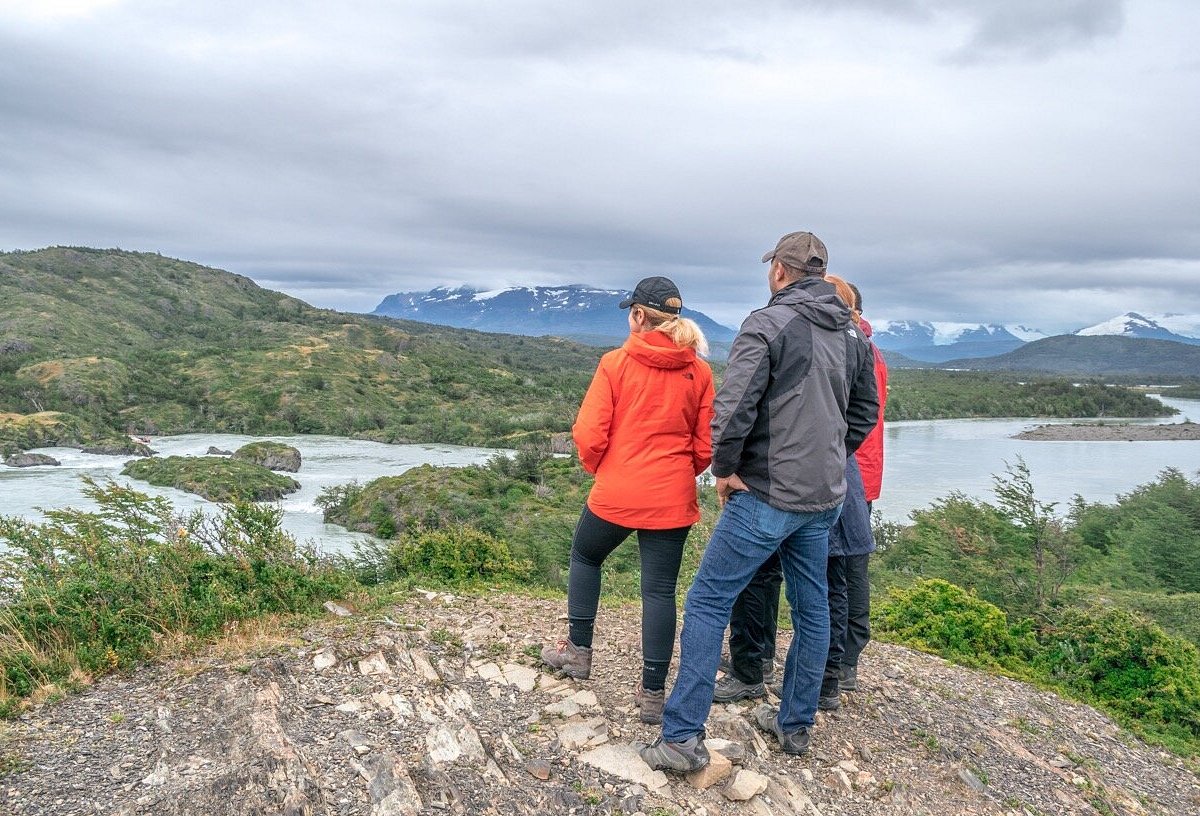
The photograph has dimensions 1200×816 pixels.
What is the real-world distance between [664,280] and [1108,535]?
78.0 ft

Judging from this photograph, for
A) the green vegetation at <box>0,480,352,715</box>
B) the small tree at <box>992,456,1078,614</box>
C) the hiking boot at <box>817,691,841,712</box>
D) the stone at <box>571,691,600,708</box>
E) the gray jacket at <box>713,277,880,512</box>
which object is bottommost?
the small tree at <box>992,456,1078,614</box>

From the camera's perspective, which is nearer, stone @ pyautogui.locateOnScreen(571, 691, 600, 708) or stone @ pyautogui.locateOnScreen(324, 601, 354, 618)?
stone @ pyautogui.locateOnScreen(571, 691, 600, 708)

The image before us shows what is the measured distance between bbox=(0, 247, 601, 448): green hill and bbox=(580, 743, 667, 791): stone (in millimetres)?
48353

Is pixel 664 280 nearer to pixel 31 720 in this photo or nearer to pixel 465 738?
pixel 465 738

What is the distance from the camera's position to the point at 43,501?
2645 centimetres

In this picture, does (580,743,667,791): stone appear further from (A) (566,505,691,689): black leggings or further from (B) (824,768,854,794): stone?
(B) (824,768,854,794): stone

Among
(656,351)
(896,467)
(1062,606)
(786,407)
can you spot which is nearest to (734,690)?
(786,407)

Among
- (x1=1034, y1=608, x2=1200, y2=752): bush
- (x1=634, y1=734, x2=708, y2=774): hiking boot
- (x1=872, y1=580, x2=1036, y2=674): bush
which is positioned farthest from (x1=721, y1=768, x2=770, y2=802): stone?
(x1=1034, y1=608, x2=1200, y2=752): bush

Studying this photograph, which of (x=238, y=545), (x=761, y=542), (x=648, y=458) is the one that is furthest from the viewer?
(x=238, y=545)

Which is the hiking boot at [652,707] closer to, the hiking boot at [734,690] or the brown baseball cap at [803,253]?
Result: the hiking boot at [734,690]

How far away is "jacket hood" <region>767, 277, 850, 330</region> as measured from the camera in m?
2.96

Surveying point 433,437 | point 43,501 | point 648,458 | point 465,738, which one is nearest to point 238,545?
point 465,738

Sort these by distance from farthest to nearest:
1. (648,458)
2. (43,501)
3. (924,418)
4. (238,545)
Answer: (924,418) < (43,501) < (238,545) < (648,458)

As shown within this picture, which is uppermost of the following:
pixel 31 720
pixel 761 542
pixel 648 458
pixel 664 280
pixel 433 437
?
pixel 664 280
